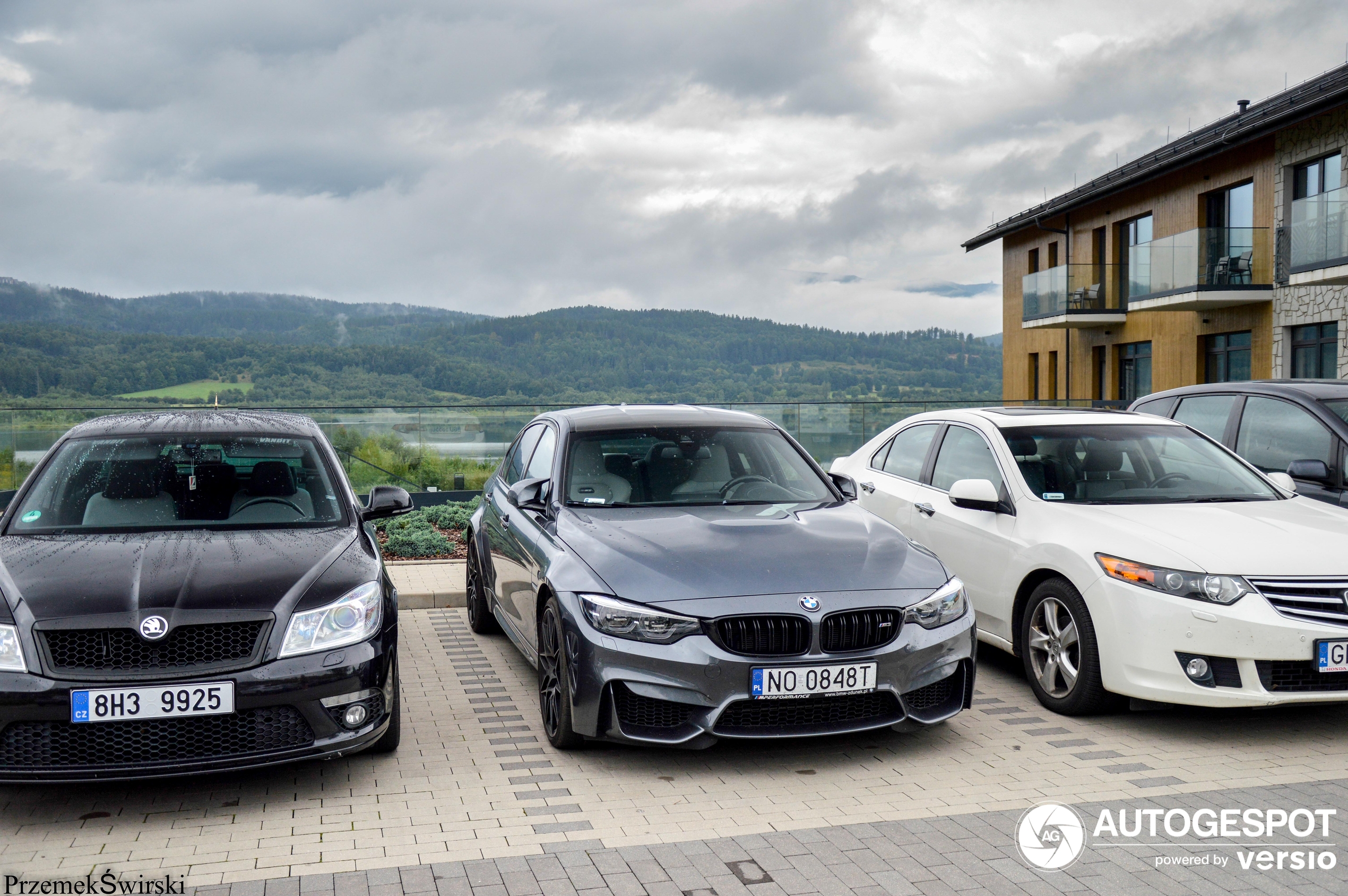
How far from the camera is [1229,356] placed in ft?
86.1

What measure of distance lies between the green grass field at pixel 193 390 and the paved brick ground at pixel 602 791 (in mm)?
35994

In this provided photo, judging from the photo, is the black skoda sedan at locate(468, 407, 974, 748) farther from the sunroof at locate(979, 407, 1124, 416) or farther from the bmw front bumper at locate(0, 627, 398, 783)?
the sunroof at locate(979, 407, 1124, 416)

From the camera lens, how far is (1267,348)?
24359 mm

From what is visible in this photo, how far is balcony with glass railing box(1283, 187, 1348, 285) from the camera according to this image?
20547mm

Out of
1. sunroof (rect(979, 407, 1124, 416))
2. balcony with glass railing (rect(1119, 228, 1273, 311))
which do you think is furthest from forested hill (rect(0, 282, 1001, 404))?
sunroof (rect(979, 407, 1124, 416))

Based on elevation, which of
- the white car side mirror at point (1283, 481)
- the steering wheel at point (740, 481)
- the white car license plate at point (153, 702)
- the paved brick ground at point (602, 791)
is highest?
the steering wheel at point (740, 481)

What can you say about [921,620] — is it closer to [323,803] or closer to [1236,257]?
[323,803]

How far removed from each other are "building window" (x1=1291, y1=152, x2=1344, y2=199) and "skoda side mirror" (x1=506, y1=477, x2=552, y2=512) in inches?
811

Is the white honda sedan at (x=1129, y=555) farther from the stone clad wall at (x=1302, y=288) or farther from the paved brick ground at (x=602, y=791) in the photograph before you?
the stone clad wall at (x=1302, y=288)

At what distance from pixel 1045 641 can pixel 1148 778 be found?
1143 millimetres

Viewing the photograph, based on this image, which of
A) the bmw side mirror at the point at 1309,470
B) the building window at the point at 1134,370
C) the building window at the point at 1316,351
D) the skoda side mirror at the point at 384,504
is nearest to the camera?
the skoda side mirror at the point at 384,504

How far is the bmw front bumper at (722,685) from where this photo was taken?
4551 mm

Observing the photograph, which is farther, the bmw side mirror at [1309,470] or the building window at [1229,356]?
the building window at [1229,356]

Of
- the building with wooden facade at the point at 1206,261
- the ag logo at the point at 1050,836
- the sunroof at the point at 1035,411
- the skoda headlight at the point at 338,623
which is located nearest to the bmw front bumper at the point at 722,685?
the ag logo at the point at 1050,836
